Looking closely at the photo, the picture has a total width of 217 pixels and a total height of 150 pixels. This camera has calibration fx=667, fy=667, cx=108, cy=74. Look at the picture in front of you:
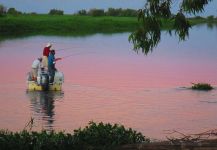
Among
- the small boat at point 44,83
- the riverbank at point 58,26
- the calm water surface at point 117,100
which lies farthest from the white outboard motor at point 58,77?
the riverbank at point 58,26

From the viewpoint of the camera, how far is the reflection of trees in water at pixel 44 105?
1778 centimetres

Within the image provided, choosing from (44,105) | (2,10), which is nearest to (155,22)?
(44,105)

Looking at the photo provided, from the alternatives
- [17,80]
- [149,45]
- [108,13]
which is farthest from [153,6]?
[108,13]

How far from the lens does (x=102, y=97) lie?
2333 centimetres

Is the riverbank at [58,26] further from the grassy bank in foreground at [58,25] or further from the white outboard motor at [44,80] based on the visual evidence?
the white outboard motor at [44,80]

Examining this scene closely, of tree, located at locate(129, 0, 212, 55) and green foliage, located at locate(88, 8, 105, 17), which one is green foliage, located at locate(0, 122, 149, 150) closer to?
tree, located at locate(129, 0, 212, 55)

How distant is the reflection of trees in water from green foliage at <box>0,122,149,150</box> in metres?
6.15

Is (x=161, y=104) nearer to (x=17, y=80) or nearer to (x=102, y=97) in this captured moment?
(x=102, y=97)

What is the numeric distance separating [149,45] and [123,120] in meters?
6.63

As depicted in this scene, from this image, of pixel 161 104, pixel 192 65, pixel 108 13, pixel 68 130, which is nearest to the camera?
pixel 68 130

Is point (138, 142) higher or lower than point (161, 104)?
higher

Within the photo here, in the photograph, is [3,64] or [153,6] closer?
[153,6]

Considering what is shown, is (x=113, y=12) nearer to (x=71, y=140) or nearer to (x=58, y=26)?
(x=58, y=26)

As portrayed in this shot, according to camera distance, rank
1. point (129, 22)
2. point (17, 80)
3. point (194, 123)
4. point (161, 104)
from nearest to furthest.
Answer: point (194, 123) < point (161, 104) < point (17, 80) < point (129, 22)
